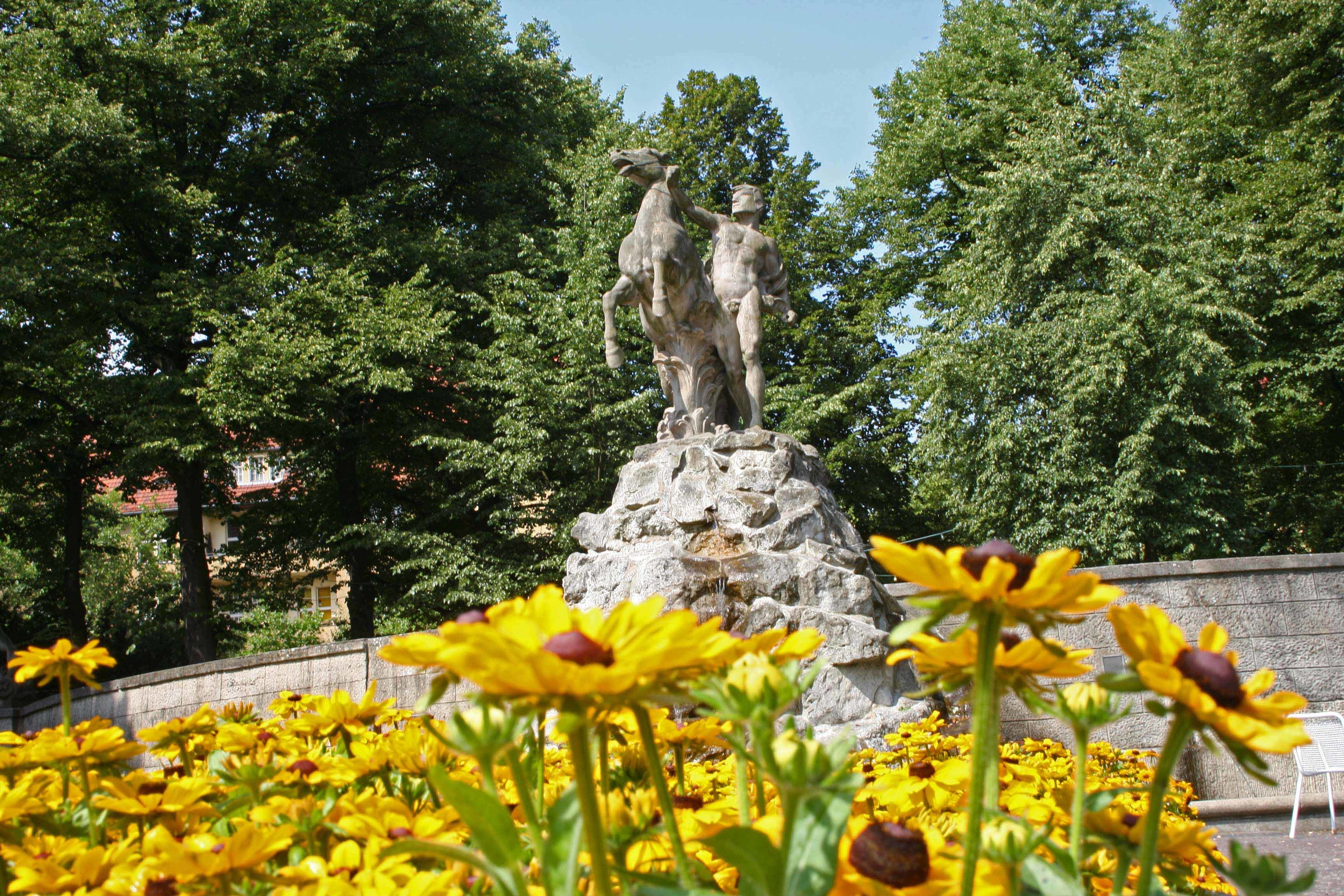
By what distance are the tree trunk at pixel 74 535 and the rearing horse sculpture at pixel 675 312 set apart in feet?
34.0

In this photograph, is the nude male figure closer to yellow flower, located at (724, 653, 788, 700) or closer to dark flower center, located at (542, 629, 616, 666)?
yellow flower, located at (724, 653, 788, 700)

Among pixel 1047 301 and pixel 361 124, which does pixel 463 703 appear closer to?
pixel 1047 301

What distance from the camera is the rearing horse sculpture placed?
873cm

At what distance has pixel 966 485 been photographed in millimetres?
15773

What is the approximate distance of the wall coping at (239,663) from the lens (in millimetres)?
9516

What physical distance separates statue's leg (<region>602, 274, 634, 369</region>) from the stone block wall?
14.4 ft

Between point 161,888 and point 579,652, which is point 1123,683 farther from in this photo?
point 161,888

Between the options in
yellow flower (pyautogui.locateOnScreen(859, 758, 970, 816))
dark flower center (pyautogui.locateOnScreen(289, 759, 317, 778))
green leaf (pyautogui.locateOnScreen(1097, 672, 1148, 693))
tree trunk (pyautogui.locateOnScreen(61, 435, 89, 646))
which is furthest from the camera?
tree trunk (pyautogui.locateOnScreen(61, 435, 89, 646))

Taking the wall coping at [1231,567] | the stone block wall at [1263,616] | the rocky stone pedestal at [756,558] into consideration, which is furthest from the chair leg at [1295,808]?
the rocky stone pedestal at [756,558]

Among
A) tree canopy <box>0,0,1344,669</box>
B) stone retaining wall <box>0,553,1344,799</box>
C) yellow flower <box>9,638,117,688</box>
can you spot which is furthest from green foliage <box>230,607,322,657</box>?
yellow flower <box>9,638,117,688</box>

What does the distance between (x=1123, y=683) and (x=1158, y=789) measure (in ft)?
0.34

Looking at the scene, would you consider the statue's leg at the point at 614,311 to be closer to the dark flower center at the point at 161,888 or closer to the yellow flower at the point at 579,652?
the dark flower center at the point at 161,888

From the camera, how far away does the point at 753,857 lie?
0.88m

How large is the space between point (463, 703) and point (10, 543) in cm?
1182
